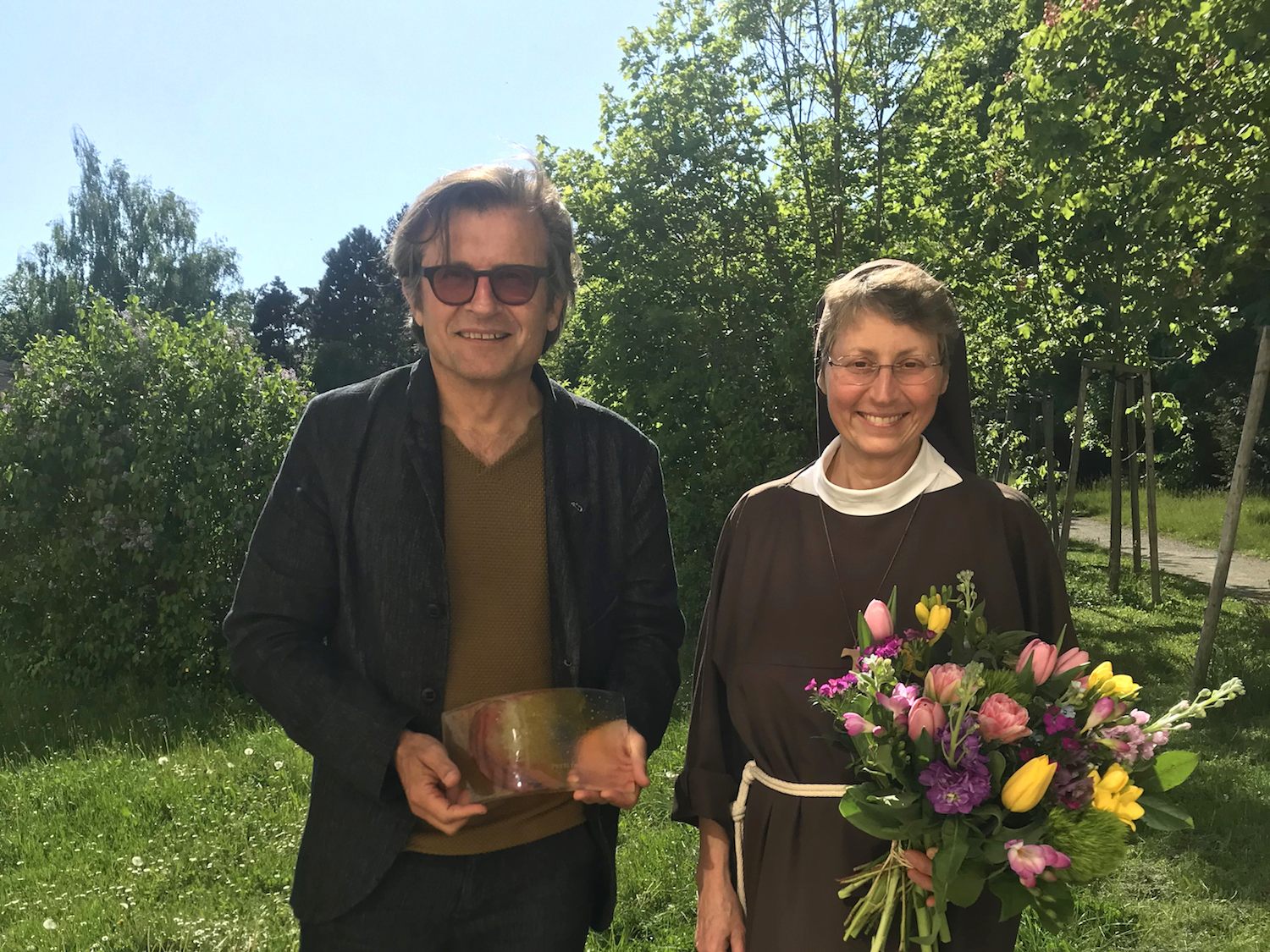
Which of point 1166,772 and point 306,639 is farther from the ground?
point 306,639

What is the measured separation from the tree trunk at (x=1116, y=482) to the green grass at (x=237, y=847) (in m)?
4.49

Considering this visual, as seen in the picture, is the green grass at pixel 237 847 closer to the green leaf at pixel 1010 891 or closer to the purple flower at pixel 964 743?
the green leaf at pixel 1010 891

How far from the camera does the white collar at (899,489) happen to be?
199cm

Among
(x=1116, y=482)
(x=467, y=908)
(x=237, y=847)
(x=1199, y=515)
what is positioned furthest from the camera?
(x=1199, y=515)

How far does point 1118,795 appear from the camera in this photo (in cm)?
153

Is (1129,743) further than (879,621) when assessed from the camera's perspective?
No

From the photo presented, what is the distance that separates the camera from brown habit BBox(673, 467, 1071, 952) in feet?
6.23

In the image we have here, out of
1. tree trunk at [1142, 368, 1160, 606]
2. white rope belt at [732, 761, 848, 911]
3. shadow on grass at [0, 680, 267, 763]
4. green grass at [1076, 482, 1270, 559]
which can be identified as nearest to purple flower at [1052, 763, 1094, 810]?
white rope belt at [732, 761, 848, 911]

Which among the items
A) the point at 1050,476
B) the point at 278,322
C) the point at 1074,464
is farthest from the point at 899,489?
the point at 278,322

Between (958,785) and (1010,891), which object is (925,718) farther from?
(1010,891)

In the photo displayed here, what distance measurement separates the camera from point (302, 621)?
5.88 feet

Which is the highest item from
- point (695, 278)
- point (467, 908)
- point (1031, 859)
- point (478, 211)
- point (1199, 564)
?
point (695, 278)

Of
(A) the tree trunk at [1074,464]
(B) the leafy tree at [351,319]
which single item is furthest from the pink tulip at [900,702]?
(B) the leafy tree at [351,319]

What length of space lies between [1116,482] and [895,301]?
1031 cm
